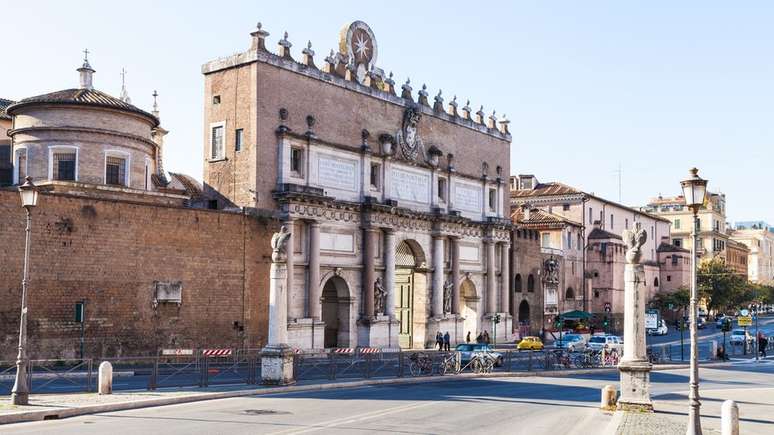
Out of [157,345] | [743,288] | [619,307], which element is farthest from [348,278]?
[743,288]

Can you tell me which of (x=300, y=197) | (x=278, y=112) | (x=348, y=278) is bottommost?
(x=348, y=278)

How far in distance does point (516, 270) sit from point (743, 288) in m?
50.6

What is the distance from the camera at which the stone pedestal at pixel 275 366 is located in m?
27.2

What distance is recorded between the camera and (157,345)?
35062 millimetres

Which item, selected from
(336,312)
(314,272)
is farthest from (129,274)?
(336,312)

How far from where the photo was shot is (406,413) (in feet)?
69.3

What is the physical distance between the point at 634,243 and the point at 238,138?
2427 cm

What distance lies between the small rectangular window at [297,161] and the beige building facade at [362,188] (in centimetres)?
5

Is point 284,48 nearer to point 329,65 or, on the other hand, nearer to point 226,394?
point 329,65

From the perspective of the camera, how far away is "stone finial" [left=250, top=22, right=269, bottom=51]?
1662 inches

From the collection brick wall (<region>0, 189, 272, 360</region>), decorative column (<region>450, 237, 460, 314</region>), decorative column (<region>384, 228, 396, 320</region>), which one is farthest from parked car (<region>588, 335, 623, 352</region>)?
brick wall (<region>0, 189, 272, 360</region>)

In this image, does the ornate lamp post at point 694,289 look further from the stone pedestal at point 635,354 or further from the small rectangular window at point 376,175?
the small rectangular window at point 376,175

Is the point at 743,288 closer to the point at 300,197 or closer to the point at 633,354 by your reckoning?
the point at 300,197

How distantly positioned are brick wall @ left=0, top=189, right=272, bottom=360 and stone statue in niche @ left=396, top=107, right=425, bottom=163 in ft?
43.1
